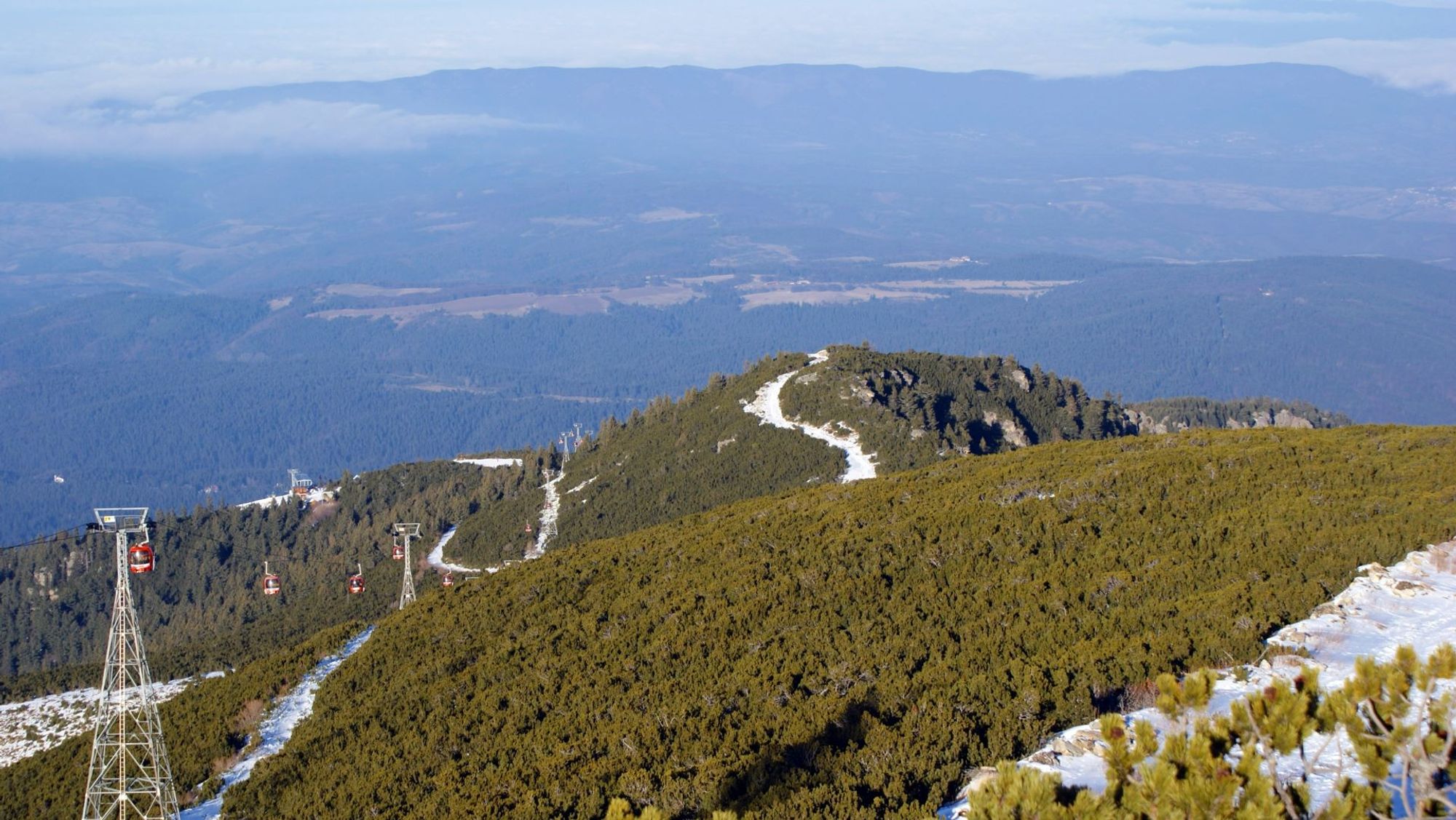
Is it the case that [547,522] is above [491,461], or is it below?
above

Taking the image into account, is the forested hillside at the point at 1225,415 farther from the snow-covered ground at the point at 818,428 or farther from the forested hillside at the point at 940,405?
the snow-covered ground at the point at 818,428

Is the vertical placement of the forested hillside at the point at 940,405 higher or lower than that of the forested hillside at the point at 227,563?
higher

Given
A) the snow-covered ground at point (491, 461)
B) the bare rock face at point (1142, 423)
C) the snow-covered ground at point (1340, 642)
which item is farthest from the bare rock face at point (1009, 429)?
the snow-covered ground at point (1340, 642)

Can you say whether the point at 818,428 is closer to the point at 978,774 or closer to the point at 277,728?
the point at 277,728

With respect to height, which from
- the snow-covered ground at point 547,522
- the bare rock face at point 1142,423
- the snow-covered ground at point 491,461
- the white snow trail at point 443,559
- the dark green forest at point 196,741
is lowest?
the snow-covered ground at point 491,461

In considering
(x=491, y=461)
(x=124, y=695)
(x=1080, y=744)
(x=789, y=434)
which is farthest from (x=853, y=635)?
(x=491, y=461)
